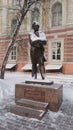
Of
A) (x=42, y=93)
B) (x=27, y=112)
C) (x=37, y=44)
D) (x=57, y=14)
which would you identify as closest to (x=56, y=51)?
(x=57, y=14)

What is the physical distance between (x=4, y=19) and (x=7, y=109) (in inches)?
700

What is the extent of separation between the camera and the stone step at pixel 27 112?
616 cm

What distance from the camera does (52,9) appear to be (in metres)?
20.6

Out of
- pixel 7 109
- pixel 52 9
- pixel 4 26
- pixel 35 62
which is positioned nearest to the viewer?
pixel 7 109

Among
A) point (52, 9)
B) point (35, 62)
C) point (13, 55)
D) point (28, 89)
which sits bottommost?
point (13, 55)

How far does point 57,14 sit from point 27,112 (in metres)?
15.5

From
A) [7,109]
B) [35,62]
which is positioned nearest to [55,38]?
[35,62]

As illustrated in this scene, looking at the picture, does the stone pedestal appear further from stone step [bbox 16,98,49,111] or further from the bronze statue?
the bronze statue

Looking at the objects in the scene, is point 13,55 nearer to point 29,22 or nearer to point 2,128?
point 29,22

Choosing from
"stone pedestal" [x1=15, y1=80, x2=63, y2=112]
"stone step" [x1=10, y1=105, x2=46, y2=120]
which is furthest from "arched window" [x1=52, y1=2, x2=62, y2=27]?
"stone step" [x1=10, y1=105, x2=46, y2=120]

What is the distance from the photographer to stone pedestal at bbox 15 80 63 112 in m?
6.67

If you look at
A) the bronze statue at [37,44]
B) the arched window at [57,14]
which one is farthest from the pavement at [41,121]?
the arched window at [57,14]

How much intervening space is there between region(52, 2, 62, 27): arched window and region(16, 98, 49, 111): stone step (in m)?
14.4

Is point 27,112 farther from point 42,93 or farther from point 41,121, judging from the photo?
point 42,93
